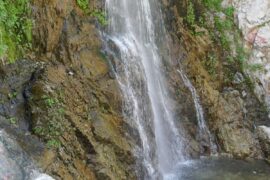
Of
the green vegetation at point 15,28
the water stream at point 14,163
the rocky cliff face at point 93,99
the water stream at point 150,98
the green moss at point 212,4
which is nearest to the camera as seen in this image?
the water stream at point 14,163

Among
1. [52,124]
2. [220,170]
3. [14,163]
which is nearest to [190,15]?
[220,170]

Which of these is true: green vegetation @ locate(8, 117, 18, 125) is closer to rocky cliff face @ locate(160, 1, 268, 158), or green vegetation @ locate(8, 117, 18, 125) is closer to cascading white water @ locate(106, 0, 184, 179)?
cascading white water @ locate(106, 0, 184, 179)

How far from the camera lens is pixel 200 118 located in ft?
34.3

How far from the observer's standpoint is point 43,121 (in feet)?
20.9

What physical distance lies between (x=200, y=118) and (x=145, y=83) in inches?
84.5

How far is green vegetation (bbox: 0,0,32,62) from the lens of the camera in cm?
655

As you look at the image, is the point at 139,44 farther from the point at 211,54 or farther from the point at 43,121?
the point at 43,121

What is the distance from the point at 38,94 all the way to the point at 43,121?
0.45m

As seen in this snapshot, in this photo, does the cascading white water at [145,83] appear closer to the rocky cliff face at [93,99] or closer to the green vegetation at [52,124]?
the rocky cliff face at [93,99]

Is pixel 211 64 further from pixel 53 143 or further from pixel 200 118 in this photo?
pixel 53 143

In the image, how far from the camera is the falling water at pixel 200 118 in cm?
1032

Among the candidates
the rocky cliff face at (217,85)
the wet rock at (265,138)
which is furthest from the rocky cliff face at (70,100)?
the wet rock at (265,138)

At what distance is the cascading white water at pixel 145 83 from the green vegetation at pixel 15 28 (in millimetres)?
2060

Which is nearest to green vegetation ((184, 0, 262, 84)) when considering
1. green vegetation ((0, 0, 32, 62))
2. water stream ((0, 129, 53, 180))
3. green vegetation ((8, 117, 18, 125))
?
green vegetation ((0, 0, 32, 62))
